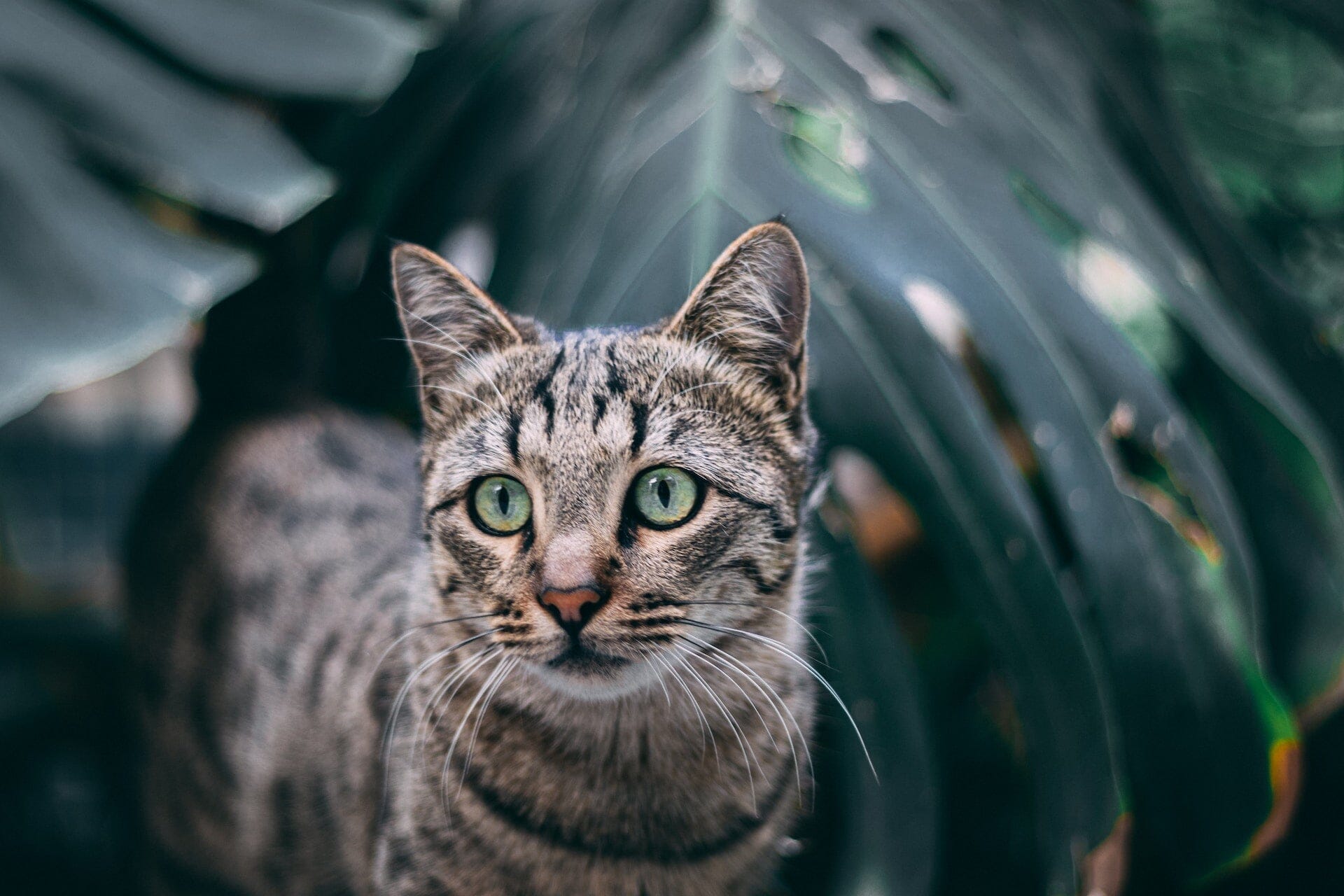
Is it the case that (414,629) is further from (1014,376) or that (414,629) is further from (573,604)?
(1014,376)

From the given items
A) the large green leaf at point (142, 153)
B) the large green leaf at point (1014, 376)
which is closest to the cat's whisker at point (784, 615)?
the large green leaf at point (1014, 376)

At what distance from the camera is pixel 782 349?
1.92 feet

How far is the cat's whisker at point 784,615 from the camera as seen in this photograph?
21.9 inches

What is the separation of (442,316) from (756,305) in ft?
0.70

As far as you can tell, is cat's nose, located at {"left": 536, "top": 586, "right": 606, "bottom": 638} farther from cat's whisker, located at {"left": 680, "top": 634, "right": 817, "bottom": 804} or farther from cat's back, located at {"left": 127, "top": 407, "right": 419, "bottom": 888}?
cat's back, located at {"left": 127, "top": 407, "right": 419, "bottom": 888}

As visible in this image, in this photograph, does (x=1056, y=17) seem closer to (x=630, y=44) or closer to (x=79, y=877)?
(x=630, y=44)

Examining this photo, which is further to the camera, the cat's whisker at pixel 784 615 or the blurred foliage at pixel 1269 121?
the blurred foliage at pixel 1269 121

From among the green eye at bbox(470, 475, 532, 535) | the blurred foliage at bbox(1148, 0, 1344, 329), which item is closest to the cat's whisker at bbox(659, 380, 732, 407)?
the green eye at bbox(470, 475, 532, 535)

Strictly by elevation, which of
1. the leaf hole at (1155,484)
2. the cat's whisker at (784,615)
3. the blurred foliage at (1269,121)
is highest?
the blurred foliage at (1269,121)

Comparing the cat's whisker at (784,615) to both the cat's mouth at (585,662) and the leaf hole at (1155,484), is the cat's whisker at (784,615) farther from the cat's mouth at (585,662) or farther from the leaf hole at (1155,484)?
the leaf hole at (1155,484)

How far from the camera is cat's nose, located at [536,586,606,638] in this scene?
525 millimetres

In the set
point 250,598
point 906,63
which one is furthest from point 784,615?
point 250,598

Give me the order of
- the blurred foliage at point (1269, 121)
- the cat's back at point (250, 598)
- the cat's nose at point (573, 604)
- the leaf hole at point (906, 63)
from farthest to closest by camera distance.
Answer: the blurred foliage at point (1269, 121), the cat's back at point (250, 598), the leaf hole at point (906, 63), the cat's nose at point (573, 604)

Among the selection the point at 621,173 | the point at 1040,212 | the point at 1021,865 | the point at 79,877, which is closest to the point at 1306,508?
the point at 1040,212
